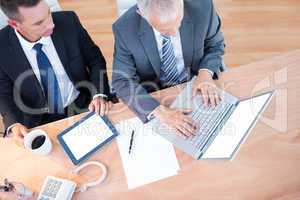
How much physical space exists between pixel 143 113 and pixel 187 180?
32 centimetres

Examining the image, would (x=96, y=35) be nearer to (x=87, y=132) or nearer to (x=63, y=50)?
(x=63, y=50)

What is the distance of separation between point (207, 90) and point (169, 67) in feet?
0.87

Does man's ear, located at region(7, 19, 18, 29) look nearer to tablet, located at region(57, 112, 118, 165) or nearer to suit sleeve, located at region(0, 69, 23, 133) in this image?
suit sleeve, located at region(0, 69, 23, 133)

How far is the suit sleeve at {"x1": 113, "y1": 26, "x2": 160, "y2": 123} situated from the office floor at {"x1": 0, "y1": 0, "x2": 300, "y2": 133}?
3.21 ft

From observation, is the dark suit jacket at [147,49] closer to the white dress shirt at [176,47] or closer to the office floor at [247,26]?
the white dress shirt at [176,47]

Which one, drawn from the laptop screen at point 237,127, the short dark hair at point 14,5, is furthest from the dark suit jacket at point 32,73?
the laptop screen at point 237,127

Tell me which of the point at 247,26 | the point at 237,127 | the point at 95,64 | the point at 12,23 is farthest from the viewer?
the point at 247,26

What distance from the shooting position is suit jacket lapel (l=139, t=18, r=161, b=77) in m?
1.43

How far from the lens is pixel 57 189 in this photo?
3.97 ft

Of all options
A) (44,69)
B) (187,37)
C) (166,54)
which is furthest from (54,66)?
(187,37)

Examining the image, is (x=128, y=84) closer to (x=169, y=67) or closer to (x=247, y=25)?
(x=169, y=67)

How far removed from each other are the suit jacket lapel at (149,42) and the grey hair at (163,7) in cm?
17

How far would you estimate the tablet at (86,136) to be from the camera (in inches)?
51.4

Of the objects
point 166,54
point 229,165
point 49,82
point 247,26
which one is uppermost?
point 166,54
